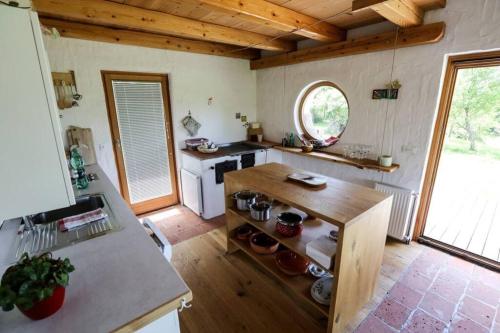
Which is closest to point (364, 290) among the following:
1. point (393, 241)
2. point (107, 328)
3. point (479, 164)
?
point (393, 241)

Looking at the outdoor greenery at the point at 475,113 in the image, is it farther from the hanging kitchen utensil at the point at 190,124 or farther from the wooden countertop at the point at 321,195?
the hanging kitchen utensil at the point at 190,124

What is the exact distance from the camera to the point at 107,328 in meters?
0.75

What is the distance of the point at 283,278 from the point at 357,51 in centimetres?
252

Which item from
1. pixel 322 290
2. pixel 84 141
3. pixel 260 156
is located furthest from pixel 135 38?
pixel 322 290

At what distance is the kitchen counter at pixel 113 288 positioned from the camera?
30.5 inches

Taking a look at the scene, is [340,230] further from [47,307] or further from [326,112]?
[326,112]

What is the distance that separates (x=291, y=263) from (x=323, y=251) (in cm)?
57

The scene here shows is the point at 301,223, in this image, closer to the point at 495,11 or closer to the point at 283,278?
the point at 283,278

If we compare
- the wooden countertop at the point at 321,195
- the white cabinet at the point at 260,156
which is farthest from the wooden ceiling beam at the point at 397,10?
the white cabinet at the point at 260,156

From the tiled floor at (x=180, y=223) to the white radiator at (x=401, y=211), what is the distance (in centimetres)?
204

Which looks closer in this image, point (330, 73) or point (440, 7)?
point (440, 7)

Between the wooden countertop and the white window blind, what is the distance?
1696mm

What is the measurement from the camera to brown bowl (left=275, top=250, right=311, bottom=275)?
189cm

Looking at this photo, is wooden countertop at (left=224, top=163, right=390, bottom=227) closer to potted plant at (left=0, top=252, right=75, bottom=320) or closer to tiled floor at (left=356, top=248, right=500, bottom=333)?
tiled floor at (left=356, top=248, right=500, bottom=333)
